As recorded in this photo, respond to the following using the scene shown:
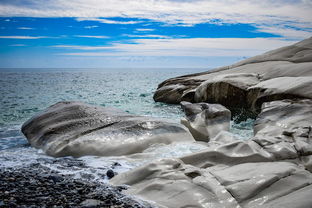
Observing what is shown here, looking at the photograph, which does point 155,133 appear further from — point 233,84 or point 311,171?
point 233,84

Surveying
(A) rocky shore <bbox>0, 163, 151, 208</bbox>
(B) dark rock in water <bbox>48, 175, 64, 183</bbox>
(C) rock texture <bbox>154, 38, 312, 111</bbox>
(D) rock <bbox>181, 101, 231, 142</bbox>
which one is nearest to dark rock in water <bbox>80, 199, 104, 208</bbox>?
A: (A) rocky shore <bbox>0, 163, 151, 208</bbox>

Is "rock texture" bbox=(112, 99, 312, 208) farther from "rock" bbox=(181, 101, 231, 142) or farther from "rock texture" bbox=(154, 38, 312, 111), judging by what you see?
"rock texture" bbox=(154, 38, 312, 111)

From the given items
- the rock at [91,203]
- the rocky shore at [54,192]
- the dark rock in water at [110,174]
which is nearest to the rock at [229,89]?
the dark rock in water at [110,174]

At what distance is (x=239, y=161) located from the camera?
172 inches

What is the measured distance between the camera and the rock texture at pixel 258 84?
9.06m

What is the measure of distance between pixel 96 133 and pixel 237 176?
377 centimetres

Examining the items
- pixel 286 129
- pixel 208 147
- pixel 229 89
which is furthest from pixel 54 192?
pixel 229 89

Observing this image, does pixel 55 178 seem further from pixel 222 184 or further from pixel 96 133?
pixel 222 184

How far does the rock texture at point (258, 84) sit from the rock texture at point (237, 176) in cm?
403

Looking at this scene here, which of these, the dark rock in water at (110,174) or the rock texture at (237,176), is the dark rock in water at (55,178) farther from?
the rock texture at (237,176)

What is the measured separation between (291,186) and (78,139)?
4558 mm

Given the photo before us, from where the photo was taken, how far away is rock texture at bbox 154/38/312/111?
9.06 meters

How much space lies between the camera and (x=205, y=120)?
815cm

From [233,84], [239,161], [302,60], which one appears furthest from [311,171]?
[302,60]
